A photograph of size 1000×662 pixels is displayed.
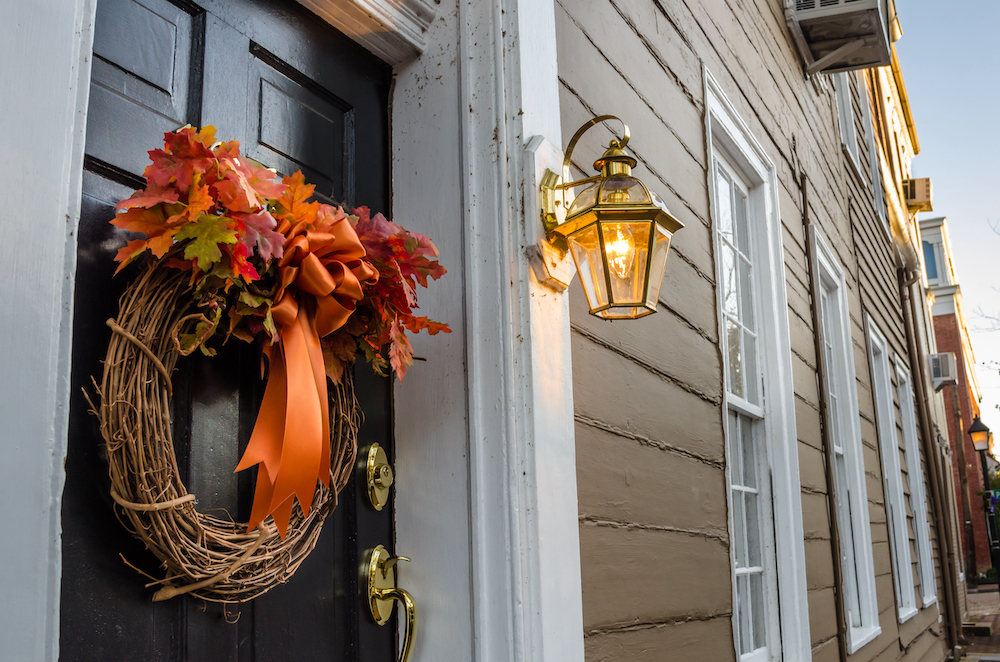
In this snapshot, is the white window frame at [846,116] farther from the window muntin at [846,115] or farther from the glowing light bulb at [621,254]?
the glowing light bulb at [621,254]

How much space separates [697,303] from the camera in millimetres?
2506

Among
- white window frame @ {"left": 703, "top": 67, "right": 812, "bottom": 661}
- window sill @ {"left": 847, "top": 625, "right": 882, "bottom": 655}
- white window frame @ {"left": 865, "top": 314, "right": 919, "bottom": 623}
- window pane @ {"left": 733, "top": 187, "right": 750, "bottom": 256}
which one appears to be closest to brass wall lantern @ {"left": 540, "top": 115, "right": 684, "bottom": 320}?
white window frame @ {"left": 703, "top": 67, "right": 812, "bottom": 661}

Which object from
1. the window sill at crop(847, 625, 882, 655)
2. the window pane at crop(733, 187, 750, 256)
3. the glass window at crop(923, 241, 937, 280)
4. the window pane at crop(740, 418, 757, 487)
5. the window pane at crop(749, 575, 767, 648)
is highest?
the glass window at crop(923, 241, 937, 280)

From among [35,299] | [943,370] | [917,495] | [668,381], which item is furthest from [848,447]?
[943,370]

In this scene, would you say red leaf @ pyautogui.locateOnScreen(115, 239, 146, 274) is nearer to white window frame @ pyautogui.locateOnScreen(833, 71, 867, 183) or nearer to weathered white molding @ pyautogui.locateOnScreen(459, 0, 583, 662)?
weathered white molding @ pyautogui.locateOnScreen(459, 0, 583, 662)

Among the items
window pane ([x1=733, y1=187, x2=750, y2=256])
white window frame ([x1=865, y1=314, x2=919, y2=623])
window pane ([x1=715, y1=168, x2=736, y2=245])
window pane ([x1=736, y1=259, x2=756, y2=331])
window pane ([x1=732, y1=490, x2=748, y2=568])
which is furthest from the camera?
white window frame ([x1=865, y1=314, x2=919, y2=623])

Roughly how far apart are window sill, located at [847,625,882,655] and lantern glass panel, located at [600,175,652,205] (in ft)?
10.6

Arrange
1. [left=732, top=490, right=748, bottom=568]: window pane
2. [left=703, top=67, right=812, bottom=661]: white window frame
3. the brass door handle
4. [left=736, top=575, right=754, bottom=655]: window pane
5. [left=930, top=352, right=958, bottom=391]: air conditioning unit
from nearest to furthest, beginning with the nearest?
the brass door handle, [left=736, top=575, right=754, bottom=655]: window pane, [left=732, top=490, right=748, bottom=568]: window pane, [left=703, top=67, right=812, bottom=661]: white window frame, [left=930, top=352, right=958, bottom=391]: air conditioning unit

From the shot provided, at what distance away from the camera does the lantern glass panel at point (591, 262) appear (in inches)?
61.1

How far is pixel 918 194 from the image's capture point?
1096 centimetres

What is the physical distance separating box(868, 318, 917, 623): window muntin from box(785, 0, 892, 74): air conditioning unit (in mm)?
2129

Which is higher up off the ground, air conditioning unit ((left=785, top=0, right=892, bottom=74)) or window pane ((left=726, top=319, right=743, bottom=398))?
air conditioning unit ((left=785, top=0, right=892, bottom=74))

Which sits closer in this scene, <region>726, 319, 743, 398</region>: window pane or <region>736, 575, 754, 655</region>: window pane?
<region>736, 575, 754, 655</region>: window pane

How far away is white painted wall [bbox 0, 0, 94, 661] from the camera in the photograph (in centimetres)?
78
